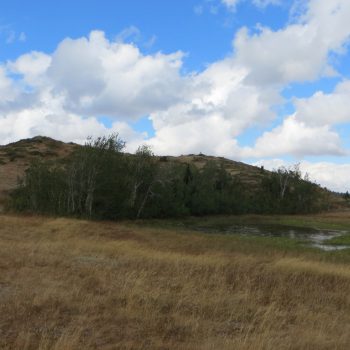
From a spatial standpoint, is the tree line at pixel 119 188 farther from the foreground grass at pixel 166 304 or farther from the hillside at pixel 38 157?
the foreground grass at pixel 166 304

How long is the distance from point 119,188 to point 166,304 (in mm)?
52920

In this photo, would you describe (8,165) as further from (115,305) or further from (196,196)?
(115,305)

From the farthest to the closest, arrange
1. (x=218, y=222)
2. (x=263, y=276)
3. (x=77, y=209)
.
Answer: (x=218, y=222), (x=77, y=209), (x=263, y=276)

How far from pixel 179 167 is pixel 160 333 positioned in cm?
7119

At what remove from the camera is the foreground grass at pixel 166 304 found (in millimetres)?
8086

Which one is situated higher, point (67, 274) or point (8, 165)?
point (8, 165)

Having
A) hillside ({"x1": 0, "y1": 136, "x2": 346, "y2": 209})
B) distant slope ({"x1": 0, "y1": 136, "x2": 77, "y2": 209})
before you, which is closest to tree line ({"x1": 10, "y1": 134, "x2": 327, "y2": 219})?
distant slope ({"x1": 0, "y1": 136, "x2": 77, "y2": 209})

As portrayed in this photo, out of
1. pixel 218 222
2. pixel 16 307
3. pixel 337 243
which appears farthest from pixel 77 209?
pixel 16 307

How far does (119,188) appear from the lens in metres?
63.0

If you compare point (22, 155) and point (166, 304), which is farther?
point (22, 155)

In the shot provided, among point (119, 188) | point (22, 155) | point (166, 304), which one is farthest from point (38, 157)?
point (166, 304)

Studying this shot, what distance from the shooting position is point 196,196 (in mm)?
77500

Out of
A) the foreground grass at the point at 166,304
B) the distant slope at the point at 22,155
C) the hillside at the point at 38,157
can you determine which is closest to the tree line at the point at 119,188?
the distant slope at the point at 22,155

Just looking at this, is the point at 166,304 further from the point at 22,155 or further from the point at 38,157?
the point at 22,155
